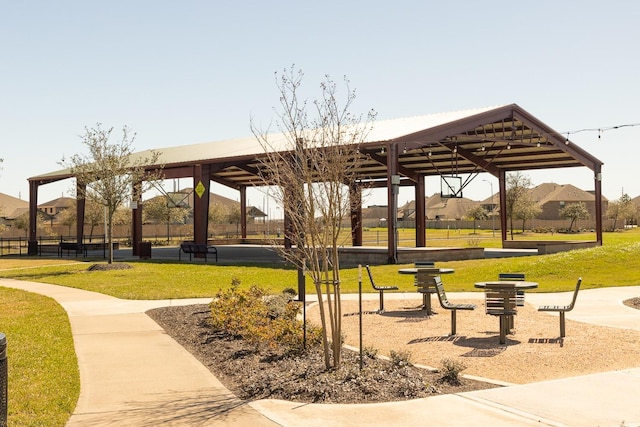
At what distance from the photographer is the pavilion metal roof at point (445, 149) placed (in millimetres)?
30234

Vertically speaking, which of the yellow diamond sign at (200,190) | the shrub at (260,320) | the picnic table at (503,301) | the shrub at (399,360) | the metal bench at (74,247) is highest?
the yellow diamond sign at (200,190)

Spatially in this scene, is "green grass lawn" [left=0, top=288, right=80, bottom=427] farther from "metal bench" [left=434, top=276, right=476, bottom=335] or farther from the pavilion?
the pavilion

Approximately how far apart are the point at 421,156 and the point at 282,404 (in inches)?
1312

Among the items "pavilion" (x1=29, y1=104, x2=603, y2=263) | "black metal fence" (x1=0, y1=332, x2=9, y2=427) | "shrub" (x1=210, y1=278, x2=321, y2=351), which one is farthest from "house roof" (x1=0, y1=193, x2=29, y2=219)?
"black metal fence" (x1=0, y1=332, x2=9, y2=427)

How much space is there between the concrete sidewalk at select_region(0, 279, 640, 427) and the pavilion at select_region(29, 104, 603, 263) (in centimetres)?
1778

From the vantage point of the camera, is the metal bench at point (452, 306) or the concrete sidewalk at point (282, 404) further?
the metal bench at point (452, 306)

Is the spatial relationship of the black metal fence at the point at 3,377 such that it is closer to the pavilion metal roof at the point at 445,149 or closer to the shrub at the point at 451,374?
the shrub at the point at 451,374

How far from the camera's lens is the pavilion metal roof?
99.2 ft

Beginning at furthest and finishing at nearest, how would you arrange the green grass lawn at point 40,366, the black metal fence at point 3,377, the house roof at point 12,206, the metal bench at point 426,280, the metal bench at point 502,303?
the house roof at point 12,206 → the metal bench at point 426,280 → the metal bench at point 502,303 → the green grass lawn at point 40,366 → the black metal fence at point 3,377

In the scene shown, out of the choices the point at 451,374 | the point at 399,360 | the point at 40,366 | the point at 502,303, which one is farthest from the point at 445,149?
the point at 40,366

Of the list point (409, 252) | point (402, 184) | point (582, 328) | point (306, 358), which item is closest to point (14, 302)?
point (306, 358)

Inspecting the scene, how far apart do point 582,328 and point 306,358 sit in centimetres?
571

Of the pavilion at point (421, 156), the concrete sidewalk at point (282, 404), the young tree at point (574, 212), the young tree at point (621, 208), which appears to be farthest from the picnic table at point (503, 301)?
the young tree at point (621, 208)

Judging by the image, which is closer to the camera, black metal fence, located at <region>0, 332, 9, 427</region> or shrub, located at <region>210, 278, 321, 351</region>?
black metal fence, located at <region>0, 332, 9, 427</region>
